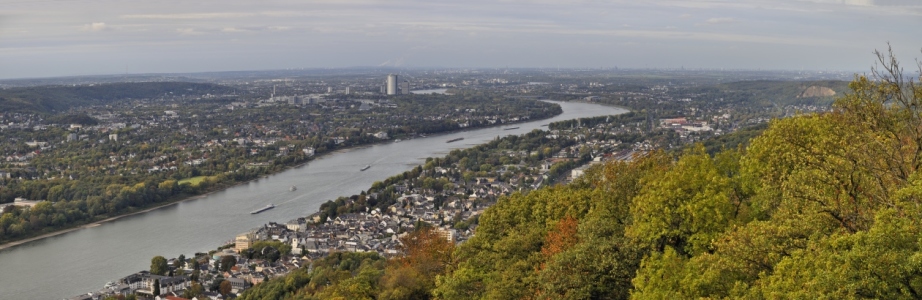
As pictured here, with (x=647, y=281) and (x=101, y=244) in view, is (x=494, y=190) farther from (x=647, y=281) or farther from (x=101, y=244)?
(x=647, y=281)

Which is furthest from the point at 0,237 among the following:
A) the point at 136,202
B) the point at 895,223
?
the point at 895,223

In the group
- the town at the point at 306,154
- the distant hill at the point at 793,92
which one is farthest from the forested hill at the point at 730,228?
the distant hill at the point at 793,92

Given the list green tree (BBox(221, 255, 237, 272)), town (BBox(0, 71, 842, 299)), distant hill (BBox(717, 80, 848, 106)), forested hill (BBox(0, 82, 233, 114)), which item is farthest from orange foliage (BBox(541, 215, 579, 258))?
forested hill (BBox(0, 82, 233, 114))

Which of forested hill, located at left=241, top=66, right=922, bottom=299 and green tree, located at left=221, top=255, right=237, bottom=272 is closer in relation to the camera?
forested hill, located at left=241, top=66, right=922, bottom=299

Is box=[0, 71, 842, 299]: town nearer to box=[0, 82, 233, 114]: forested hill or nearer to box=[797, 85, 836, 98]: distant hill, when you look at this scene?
box=[797, 85, 836, 98]: distant hill

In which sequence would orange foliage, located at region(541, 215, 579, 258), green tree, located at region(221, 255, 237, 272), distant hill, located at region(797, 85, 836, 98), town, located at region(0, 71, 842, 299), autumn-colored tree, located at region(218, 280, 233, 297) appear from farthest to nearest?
distant hill, located at region(797, 85, 836, 98) < town, located at region(0, 71, 842, 299) < green tree, located at region(221, 255, 237, 272) < autumn-colored tree, located at region(218, 280, 233, 297) < orange foliage, located at region(541, 215, 579, 258)

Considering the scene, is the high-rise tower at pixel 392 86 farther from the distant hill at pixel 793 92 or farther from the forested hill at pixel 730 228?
the forested hill at pixel 730 228
